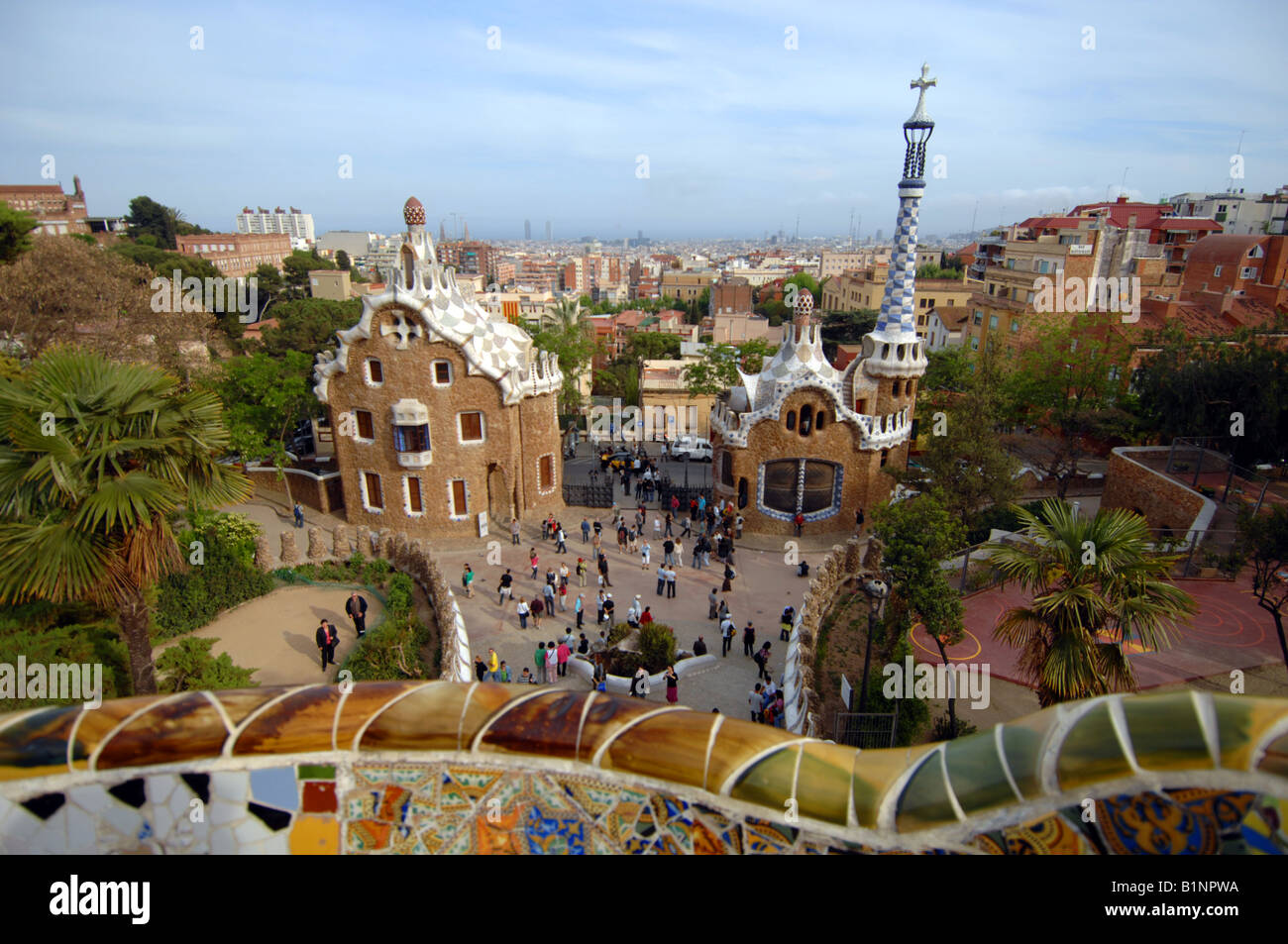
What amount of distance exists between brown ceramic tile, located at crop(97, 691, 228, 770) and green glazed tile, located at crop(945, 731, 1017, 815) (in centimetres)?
409

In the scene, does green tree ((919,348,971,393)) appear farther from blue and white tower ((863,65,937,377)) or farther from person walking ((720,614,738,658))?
person walking ((720,614,738,658))

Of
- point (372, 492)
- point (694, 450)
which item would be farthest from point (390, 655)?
point (694, 450)

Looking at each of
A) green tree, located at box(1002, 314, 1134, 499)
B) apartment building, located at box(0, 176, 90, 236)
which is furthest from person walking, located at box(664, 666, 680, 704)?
apartment building, located at box(0, 176, 90, 236)

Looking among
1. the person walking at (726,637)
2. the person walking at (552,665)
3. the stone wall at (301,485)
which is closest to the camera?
the person walking at (552,665)

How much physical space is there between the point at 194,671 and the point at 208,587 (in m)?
5.48

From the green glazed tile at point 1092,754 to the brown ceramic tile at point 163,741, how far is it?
14.9ft

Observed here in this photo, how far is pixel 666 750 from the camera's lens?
4137 mm

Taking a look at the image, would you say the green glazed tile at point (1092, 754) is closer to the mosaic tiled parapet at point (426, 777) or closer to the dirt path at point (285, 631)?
the mosaic tiled parapet at point (426, 777)

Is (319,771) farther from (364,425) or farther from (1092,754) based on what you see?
(364,425)

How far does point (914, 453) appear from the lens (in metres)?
33.6

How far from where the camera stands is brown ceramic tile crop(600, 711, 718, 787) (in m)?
4.08

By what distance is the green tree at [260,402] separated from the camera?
90.1ft

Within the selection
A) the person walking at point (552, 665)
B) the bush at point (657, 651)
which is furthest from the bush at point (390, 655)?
the bush at point (657, 651)

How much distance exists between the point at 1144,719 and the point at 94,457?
37.3 ft
